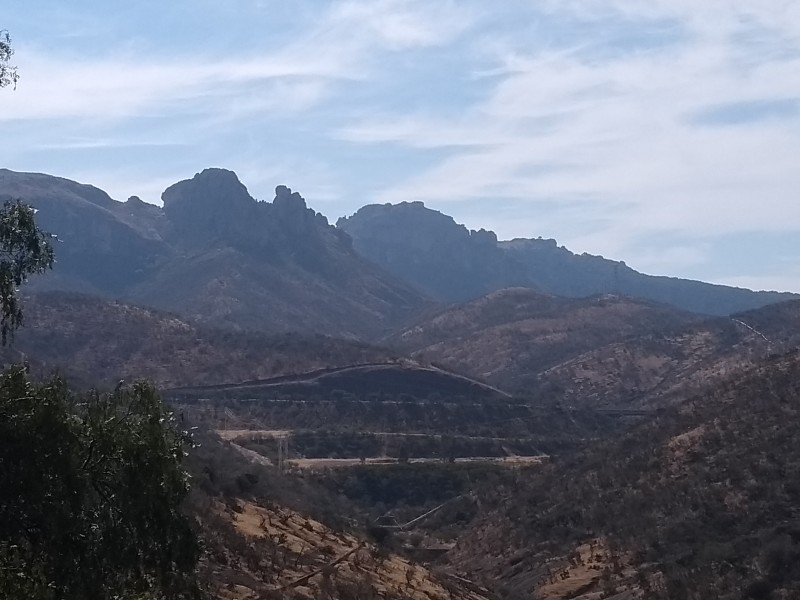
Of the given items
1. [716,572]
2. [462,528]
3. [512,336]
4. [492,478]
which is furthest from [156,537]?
Answer: [512,336]

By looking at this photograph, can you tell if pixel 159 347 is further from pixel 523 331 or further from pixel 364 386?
pixel 523 331

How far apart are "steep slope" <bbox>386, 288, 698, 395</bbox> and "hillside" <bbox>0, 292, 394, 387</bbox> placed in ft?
55.4

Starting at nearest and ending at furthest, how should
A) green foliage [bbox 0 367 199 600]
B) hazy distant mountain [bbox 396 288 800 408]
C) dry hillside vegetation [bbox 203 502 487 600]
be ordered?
green foliage [bbox 0 367 199 600] < dry hillside vegetation [bbox 203 502 487 600] < hazy distant mountain [bbox 396 288 800 408]

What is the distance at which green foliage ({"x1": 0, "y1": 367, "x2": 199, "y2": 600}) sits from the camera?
10.1 metres

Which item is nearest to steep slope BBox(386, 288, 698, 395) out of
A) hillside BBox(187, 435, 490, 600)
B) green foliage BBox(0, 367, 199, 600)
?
hillside BBox(187, 435, 490, 600)

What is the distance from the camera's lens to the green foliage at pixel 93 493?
10.1m

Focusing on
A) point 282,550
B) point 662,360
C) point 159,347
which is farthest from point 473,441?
point 282,550

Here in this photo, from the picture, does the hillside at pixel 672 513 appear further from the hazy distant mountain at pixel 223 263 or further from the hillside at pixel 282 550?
the hazy distant mountain at pixel 223 263

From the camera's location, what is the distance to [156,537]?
10695 mm

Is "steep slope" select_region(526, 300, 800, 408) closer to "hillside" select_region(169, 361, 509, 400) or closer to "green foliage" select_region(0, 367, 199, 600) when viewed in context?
"hillside" select_region(169, 361, 509, 400)

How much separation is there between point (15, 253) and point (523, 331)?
120706 mm

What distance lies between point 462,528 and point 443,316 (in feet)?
380

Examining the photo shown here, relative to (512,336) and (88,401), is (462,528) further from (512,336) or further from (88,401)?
(512,336)

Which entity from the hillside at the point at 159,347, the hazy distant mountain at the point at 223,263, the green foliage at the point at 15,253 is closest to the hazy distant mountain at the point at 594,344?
the hillside at the point at 159,347
